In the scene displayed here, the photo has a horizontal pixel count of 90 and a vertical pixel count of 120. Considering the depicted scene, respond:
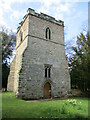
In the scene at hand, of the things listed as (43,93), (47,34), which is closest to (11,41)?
(47,34)

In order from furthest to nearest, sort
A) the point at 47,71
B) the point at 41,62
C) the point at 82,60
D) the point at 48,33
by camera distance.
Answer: the point at 82,60 → the point at 48,33 → the point at 47,71 → the point at 41,62

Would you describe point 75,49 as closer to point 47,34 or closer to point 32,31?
point 47,34

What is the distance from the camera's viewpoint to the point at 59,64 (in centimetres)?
1602

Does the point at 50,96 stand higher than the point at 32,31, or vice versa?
the point at 32,31

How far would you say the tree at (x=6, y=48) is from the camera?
25562 millimetres

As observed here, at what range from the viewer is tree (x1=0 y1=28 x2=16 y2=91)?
25562mm

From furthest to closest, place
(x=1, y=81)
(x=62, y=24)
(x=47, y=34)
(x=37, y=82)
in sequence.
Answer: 1. (x=1, y=81)
2. (x=62, y=24)
3. (x=47, y=34)
4. (x=37, y=82)

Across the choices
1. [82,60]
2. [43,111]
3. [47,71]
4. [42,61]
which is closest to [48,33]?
[42,61]

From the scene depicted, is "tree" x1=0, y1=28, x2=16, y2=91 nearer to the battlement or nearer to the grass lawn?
the battlement

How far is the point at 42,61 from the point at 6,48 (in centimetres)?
1552

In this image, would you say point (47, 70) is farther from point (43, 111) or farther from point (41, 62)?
point (43, 111)

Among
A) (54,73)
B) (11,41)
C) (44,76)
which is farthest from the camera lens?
(11,41)

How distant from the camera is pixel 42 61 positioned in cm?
1444

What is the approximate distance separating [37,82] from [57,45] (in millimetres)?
6802
